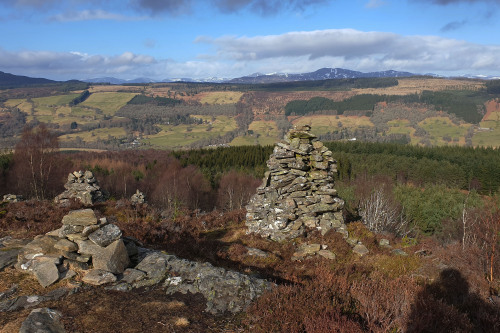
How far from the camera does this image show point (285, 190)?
53.9 feet

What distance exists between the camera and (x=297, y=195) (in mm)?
16219

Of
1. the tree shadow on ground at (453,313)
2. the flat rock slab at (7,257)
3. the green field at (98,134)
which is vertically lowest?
the green field at (98,134)

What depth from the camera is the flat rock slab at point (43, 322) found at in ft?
18.5

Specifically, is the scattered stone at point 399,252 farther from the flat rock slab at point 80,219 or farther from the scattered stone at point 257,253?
the flat rock slab at point 80,219

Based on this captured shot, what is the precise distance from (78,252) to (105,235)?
2.77 feet

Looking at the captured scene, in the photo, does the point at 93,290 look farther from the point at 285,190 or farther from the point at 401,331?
the point at 285,190

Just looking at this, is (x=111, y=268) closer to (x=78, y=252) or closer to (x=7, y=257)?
(x=78, y=252)

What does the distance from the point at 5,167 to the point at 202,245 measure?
5831 cm

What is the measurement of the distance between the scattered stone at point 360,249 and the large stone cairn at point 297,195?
Result: 4.61 feet

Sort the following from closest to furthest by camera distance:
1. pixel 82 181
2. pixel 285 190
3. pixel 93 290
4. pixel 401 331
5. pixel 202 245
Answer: pixel 401 331 < pixel 93 290 < pixel 202 245 < pixel 285 190 < pixel 82 181

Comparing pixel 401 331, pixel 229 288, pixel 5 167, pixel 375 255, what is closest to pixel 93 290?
pixel 229 288

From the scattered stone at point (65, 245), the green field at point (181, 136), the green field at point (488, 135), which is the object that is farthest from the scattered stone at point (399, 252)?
the green field at point (488, 135)

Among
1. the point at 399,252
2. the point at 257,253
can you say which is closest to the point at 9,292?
the point at 257,253

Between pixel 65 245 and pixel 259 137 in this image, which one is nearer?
pixel 65 245
